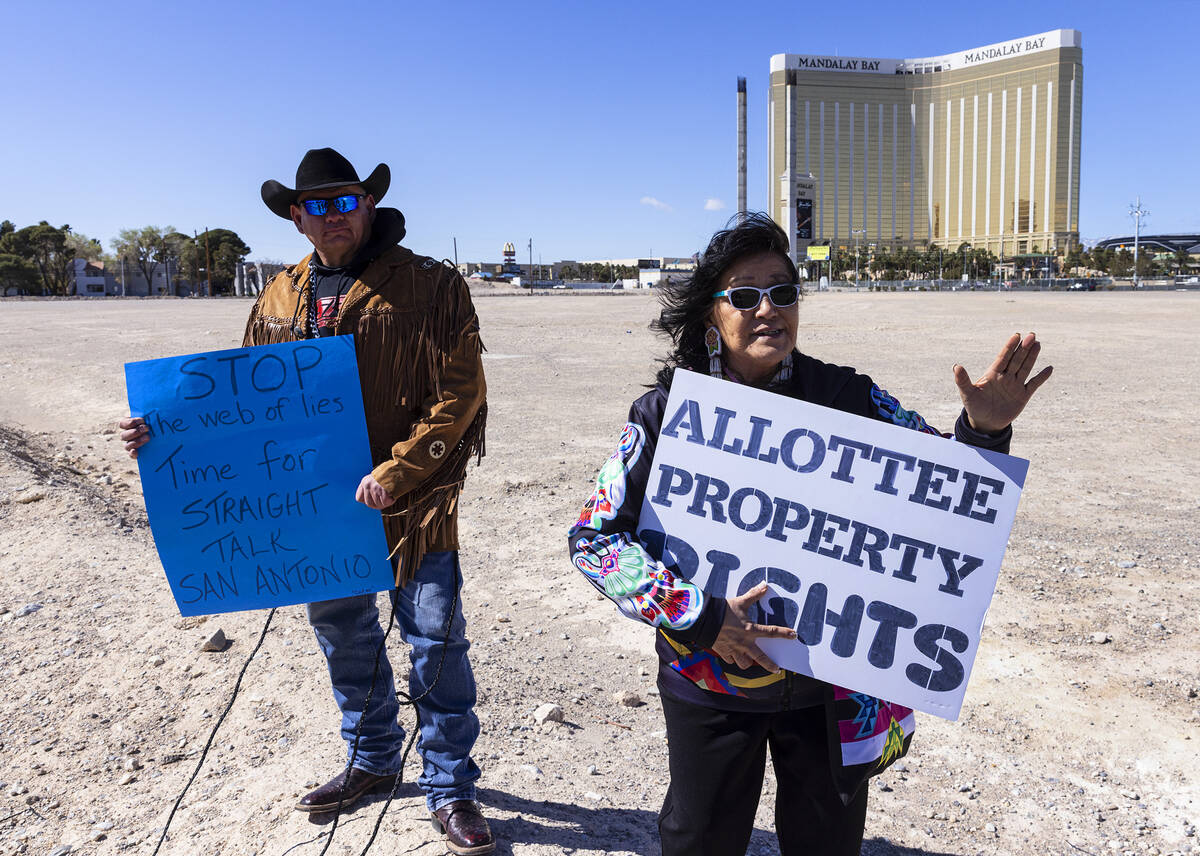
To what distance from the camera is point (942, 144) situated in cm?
17138

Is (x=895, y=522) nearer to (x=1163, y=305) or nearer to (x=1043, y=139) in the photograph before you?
(x=1163, y=305)

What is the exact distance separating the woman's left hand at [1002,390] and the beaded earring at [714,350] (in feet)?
1.78

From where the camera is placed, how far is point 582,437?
9727 millimetres

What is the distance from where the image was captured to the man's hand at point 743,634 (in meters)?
1.87

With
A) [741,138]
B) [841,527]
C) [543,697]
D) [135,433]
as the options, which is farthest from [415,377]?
[741,138]

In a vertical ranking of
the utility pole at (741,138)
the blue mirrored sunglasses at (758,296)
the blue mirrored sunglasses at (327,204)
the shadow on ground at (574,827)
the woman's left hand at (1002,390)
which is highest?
the utility pole at (741,138)

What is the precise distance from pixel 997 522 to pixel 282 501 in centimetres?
204

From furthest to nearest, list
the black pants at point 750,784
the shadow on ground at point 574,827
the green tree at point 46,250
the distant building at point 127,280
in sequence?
the distant building at point 127,280 < the green tree at point 46,250 < the shadow on ground at point 574,827 < the black pants at point 750,784

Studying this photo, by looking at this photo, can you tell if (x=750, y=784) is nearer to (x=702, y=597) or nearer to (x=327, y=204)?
(x=702, y=597)

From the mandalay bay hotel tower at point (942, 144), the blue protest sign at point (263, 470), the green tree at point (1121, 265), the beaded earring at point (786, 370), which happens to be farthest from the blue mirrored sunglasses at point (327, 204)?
the mandalay bay hotel tower at point (942, 144)

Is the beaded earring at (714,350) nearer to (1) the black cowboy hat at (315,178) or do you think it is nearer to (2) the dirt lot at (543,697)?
(1) the black cowboy hat at (315,178)

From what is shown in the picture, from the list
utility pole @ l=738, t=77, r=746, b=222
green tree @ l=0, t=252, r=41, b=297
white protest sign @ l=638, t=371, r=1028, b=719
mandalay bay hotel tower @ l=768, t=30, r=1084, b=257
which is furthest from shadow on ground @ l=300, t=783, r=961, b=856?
mandalay bay hotel tower @ l=768, t=30, r=1084, b=257

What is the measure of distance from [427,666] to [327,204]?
1.49 m

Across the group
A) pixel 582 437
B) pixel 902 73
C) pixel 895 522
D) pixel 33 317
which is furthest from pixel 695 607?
pixel 902 73
